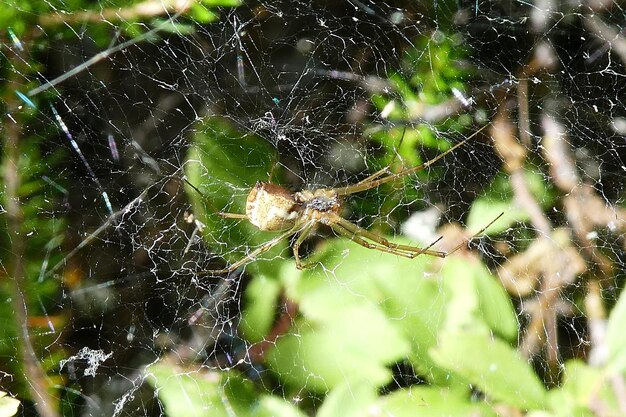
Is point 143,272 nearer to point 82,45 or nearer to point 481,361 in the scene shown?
point 82,45

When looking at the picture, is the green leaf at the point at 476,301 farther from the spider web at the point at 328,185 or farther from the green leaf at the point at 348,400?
the green leaf at the point at 348,400

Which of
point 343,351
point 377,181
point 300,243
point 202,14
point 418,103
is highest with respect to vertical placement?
point 202,14

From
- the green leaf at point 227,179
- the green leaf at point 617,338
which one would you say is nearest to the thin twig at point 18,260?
the green leaf at point 227,179

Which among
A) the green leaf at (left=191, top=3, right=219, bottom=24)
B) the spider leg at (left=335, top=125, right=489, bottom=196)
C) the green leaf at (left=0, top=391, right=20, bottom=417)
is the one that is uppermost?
the green leaf at (left=191, top=3, right=219, bottom=24)

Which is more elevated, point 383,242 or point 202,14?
point 202,14

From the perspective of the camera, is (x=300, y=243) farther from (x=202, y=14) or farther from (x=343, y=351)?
(x=202, y=14)

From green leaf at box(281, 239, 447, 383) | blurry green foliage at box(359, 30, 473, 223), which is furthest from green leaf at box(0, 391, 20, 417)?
blurry green foliage at box(359, 30, 473, 223)

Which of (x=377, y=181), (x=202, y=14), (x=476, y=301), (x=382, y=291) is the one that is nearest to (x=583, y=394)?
(x=476, y=301)

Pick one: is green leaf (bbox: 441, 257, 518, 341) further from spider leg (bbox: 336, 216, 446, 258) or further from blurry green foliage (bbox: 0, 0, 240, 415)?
blurry green foliage (bbox: 0, 0, 240, 415)
